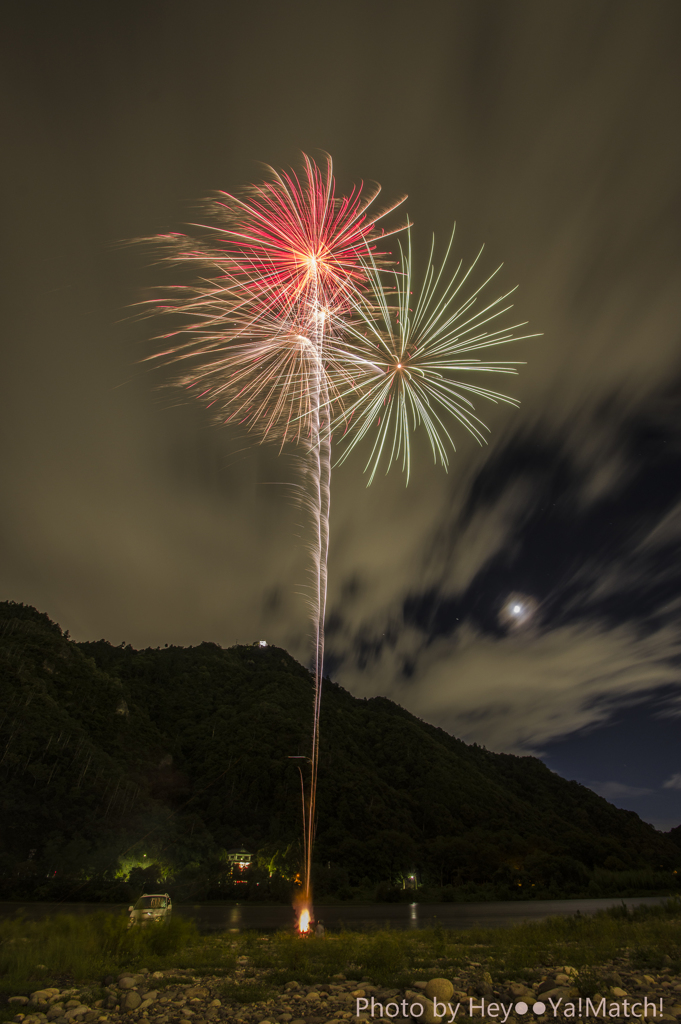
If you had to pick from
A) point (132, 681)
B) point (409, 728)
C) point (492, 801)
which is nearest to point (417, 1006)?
point (492, 801)

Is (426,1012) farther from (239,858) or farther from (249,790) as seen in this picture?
(249,790)

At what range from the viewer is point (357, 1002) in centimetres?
883

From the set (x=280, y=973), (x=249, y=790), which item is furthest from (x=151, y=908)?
(x=249, y=790)

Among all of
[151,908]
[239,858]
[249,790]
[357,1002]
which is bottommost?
[239,858]

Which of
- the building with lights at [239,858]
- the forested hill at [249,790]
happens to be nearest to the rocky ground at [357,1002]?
the forested hill at [249,790]

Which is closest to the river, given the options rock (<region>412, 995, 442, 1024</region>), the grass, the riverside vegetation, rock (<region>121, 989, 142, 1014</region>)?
the grass

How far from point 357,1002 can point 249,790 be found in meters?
89.9

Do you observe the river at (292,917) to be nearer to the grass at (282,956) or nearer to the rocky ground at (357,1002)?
the grass at (282,956)

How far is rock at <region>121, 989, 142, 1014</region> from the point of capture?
29.1 feet

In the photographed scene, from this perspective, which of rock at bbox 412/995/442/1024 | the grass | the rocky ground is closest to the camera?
rock at bbox 412/995/442/1024

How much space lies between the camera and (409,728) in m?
118

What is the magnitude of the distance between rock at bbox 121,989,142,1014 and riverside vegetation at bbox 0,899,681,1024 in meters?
0.02

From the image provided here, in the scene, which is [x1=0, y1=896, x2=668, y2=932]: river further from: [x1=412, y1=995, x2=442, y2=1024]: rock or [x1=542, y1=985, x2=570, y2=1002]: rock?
[x1=542, y1=985, x2=570, y2=1002]: rock

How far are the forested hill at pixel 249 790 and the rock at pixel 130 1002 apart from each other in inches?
1677
